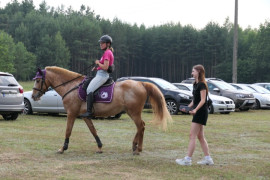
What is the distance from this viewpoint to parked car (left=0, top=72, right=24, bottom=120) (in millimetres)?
15211

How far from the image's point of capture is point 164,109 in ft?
31.5

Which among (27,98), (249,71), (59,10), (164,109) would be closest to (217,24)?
(249,71)

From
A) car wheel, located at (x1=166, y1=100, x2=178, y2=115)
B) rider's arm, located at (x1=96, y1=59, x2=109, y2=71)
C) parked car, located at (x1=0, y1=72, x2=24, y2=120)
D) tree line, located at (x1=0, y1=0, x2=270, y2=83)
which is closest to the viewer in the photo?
rider's arm, located at (x1=96, y1=59, x2=109, y2=71)

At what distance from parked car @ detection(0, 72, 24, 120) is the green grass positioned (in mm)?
1742

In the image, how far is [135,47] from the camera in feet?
331

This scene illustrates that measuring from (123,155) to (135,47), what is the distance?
9275cm

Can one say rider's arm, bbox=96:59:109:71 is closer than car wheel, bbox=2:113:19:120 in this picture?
Yes

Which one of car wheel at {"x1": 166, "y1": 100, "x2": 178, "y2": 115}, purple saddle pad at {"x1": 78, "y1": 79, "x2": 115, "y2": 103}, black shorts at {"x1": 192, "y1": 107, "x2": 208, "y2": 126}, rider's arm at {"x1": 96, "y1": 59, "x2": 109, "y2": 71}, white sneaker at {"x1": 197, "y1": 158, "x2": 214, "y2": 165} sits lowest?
car wheel at {"x1": 166, "y1": 100, "x2": 178, "y2": 115}

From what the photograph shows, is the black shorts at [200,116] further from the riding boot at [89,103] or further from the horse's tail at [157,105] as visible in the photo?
the riding boot at [89,103]

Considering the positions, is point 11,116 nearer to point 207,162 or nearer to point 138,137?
→ point 138,137

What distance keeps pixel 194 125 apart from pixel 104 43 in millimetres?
2817

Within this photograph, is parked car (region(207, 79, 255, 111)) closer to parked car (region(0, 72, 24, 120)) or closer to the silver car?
the silver car

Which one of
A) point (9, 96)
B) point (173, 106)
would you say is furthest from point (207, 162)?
point (173, 106)

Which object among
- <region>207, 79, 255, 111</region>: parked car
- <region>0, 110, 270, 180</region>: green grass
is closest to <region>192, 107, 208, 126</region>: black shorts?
<region>0, 110, 270, 180</region>: green grass
